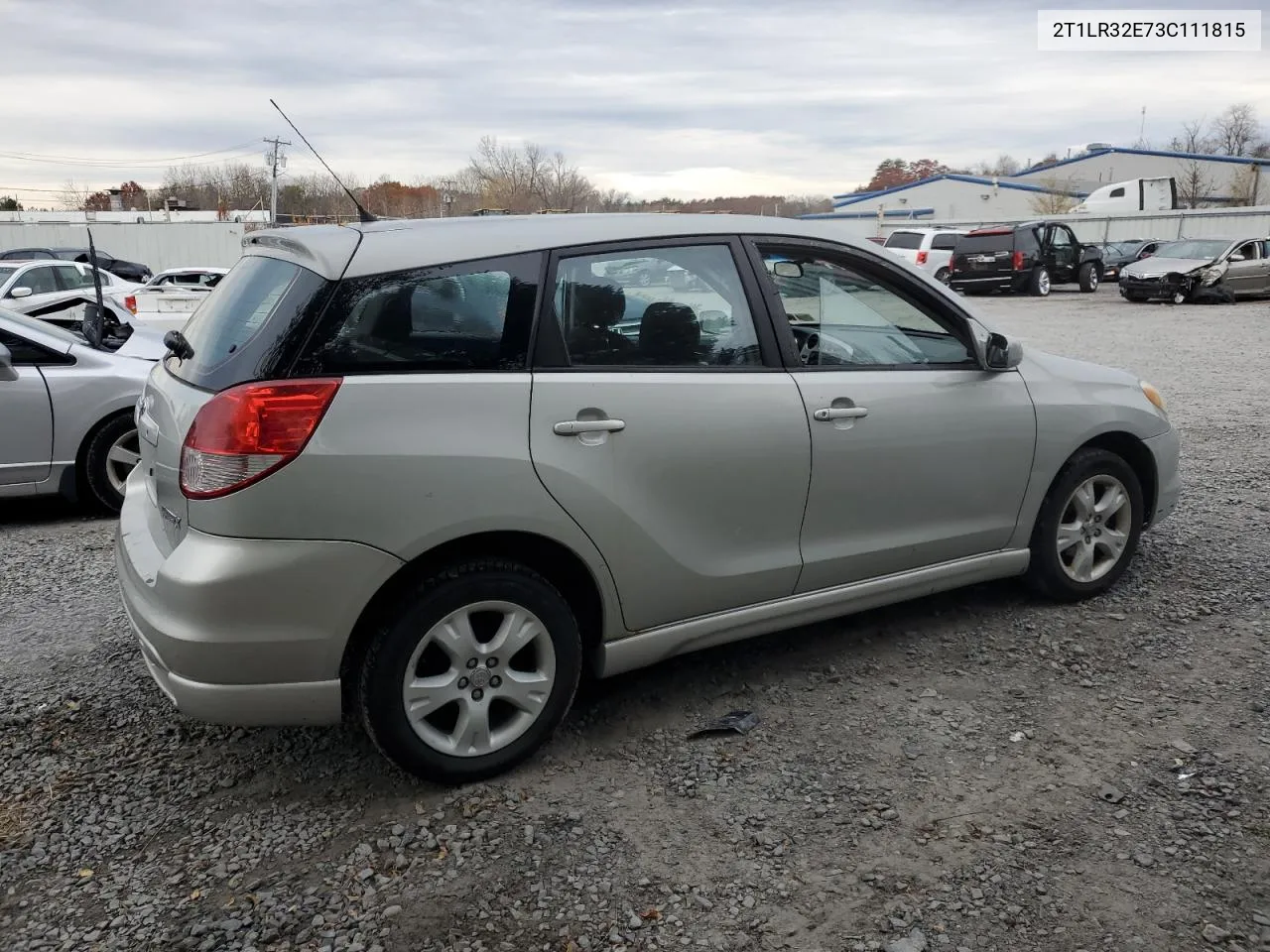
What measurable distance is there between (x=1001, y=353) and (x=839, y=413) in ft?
2.75

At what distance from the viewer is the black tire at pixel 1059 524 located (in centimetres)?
438

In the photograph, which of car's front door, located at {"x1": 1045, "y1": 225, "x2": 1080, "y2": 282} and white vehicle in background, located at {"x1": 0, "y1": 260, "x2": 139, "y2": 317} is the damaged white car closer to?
car's front door, located at {"x1": 1045, "y1": 225, "x2": 1080, "y2": 282}

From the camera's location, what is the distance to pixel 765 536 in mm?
3605

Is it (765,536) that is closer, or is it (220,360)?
(220,360)

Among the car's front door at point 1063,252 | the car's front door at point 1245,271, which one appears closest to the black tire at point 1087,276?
the car's front door at point 1063,252

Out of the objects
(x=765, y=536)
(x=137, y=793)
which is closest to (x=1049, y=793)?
(x=765, y=536)

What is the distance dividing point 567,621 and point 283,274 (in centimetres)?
137

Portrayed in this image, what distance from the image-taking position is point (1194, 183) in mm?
63188

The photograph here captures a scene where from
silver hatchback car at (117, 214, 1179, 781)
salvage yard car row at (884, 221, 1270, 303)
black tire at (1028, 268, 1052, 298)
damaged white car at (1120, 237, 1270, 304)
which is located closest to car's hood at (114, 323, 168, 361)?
silver hatchback car at (117, 214, 1179, 781)

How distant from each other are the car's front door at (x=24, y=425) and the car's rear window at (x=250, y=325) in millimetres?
3315

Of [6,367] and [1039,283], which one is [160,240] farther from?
[6,367]

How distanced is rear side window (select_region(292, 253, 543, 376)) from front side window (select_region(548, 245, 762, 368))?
149 mm

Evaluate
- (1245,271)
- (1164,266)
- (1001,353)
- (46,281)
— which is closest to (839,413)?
(1001,353)

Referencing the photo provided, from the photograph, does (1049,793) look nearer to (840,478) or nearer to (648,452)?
(840,478)
